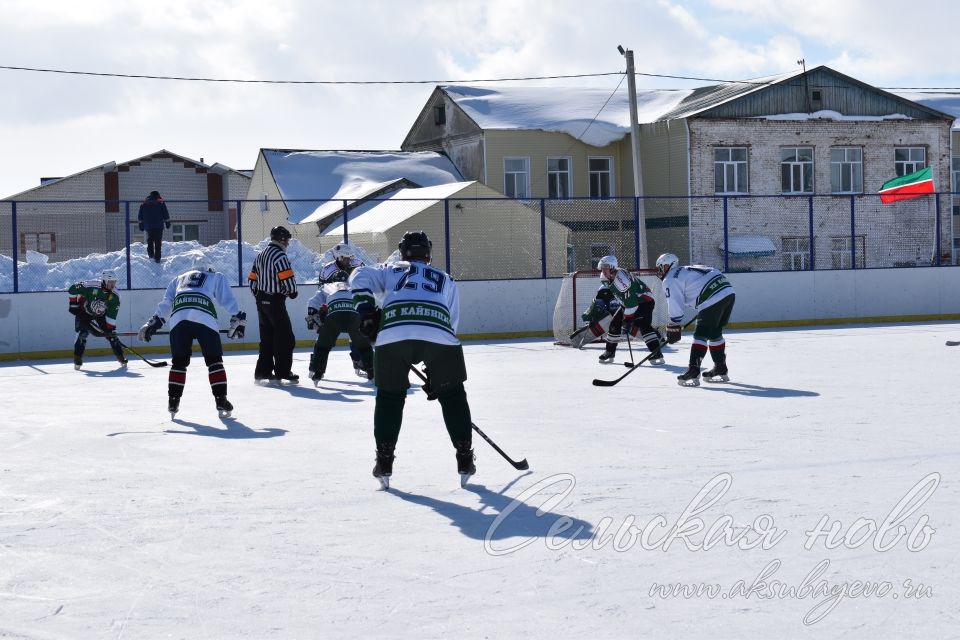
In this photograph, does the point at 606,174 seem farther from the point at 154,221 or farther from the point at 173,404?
the point at 173,404

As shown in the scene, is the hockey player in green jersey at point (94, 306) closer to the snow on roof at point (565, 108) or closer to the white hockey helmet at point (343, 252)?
the white hockey helmet at point (343, 252)

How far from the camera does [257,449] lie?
7.42 meters

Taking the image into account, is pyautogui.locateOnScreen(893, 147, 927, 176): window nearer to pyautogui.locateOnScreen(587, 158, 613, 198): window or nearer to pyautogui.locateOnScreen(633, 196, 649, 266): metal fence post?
pyautogui.locateOnScreen(587, 158, 613, 198): window

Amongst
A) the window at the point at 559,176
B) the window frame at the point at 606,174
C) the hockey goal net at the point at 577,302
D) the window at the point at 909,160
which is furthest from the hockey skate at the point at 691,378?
the window at the point at 909,160

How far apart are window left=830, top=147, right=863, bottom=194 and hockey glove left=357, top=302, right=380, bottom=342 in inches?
1122

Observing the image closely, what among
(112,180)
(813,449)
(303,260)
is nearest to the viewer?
(813,449)

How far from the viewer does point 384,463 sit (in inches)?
235

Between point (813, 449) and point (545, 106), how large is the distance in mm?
29083

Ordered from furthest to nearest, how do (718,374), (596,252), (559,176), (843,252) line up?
1. (559,176)
2. (843,252)
3. (596,252)
4. (718,374)

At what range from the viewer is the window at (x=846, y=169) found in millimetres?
32719

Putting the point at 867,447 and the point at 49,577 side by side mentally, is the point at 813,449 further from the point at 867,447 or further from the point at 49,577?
the point at 49,577

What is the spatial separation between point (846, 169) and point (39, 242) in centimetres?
2164

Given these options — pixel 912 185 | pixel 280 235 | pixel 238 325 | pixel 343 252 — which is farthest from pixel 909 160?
pixel 238 325

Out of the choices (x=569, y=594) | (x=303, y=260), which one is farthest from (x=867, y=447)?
Answer: (x=303, y=260)
